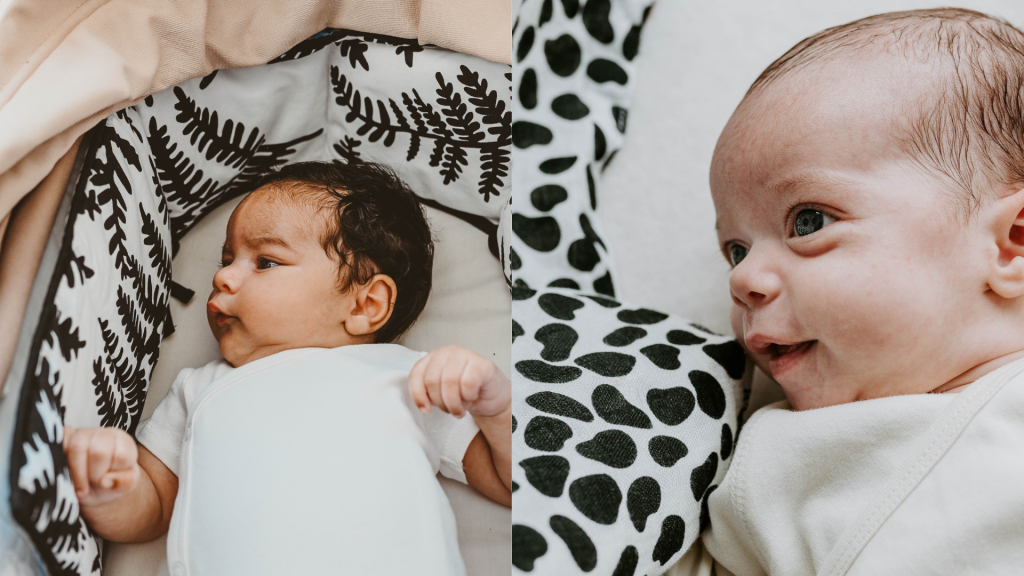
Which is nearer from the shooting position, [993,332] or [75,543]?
[75,543]

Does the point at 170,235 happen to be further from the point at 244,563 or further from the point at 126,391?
the point at 244,563

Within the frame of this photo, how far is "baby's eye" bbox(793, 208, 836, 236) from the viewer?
45 centimetres

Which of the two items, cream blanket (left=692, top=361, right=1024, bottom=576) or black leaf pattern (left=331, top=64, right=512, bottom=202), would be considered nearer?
cream blanket (left=692, top=361, right=1024, bottom=576)

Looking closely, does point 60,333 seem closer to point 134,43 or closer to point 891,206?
point 134,43

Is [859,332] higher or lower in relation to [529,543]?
higher

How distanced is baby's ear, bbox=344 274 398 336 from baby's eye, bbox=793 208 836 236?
0.27 m

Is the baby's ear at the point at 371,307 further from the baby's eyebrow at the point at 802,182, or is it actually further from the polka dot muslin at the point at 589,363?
the baby's eyebrow at the point at 802,182

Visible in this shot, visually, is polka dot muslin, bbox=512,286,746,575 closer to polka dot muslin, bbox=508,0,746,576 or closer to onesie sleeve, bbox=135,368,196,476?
polka dot muslin, bbox=508,0,746,576

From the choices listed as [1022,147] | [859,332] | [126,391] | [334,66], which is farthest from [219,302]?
[1022,147]

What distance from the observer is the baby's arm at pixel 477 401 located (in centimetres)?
37

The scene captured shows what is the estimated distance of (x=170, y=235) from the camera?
427 millimetres

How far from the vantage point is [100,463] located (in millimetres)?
328

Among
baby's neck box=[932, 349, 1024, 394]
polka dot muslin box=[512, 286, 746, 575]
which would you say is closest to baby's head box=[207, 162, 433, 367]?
polka dot muslin box=[512, 286, 746, 575]

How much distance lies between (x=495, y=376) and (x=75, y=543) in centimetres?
22
